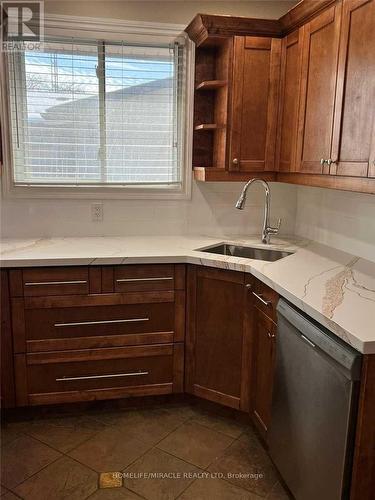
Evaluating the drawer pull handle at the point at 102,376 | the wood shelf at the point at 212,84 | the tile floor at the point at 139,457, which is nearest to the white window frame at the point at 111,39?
the wood shelf at the point at 212,84

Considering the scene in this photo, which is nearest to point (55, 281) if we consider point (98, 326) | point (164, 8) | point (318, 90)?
point (98, 326)

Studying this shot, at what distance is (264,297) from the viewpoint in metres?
2.18

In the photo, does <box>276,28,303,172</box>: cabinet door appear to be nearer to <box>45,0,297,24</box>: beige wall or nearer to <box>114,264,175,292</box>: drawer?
<box>45,0,297,24</box>: beige wall

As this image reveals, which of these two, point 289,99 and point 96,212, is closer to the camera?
point 289,99

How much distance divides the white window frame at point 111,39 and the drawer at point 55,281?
69cm

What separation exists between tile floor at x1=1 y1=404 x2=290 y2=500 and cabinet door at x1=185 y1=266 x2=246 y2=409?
20 centimetres

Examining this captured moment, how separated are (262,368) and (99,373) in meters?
0.91

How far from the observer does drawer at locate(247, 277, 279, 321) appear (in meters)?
2.08

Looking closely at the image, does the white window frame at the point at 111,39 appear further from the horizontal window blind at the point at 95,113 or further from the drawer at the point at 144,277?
the drawer at the point at 144,277

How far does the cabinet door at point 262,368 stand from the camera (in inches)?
84.0

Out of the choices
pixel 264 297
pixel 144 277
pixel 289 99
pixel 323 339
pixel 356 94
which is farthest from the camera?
pixel 289 99

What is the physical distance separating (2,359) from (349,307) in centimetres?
177

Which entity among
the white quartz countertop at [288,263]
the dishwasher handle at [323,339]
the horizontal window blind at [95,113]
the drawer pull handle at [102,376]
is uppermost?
the horizontal window blind at [95,113]

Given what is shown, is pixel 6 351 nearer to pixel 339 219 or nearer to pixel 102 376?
pixel 102 376
